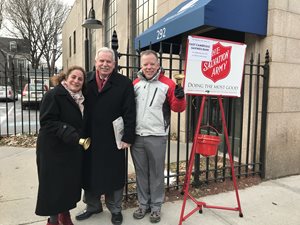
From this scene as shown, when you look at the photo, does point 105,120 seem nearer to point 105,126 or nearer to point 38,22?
point 105,126

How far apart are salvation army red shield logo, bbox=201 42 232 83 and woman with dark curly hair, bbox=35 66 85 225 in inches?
56.1

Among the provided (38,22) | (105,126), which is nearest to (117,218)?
(105,126)

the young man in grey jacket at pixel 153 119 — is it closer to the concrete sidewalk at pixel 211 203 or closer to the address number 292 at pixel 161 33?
the concrete sidewalk at pixel 211 203

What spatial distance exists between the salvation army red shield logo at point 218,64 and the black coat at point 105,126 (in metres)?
0.95

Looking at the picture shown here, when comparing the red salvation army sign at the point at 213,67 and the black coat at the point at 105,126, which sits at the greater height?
the red salvation army sign at the point at 213,67

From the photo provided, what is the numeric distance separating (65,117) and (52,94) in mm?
250

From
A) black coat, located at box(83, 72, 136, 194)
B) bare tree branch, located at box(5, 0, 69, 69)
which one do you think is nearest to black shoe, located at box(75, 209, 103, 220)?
black coat, located at box(83, 72, 136, 194)

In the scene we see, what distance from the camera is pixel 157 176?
3365mm

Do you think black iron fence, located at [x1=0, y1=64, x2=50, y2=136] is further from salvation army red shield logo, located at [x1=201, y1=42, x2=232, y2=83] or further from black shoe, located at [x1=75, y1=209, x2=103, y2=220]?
salvation army red shield logo, located at [x1=201, y1=42, x2=232, y2=83]

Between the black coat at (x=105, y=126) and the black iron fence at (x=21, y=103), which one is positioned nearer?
the black coat at (x=105, y=126)

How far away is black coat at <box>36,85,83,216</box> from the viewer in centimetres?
279

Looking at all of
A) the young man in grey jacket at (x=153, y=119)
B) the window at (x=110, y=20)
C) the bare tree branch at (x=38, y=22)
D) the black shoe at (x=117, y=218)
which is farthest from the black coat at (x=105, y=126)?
the bare tree branch at (x=38, y=22)

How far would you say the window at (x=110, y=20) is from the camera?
15.1 metres

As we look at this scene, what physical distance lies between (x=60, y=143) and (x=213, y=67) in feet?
6.28
